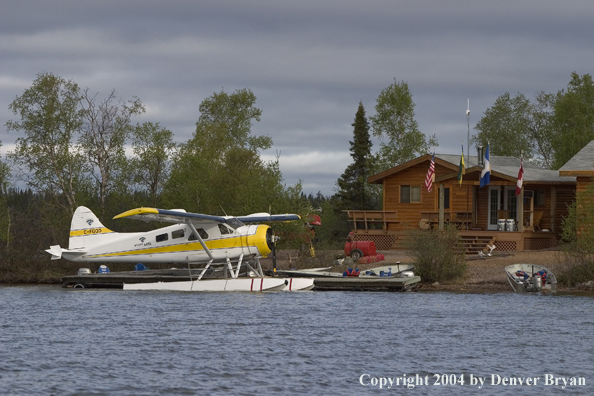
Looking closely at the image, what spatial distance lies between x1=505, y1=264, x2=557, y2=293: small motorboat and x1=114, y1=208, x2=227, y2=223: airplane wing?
9.17 m

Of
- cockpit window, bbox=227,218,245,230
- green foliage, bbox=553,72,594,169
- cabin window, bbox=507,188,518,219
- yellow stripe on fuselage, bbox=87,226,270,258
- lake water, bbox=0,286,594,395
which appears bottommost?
lake water, bbox=0,286,594,395

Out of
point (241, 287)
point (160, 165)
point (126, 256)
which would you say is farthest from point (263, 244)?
point (160, 165)

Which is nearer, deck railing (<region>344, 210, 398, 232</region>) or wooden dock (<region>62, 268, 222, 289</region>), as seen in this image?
wooden dock (<region>62, 268, 222, 289</region>)

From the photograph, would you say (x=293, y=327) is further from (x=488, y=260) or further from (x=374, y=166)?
(x=374, y=166)

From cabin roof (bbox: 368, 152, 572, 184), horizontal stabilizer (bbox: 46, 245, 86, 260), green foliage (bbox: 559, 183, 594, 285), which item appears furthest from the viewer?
cabin roof (bbox: 368, 152, 572, 184)

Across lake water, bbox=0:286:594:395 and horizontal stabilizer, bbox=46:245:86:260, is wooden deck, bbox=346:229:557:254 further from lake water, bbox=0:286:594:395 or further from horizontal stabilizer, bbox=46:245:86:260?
horizontal stabilizer, bbox=46:245:86:260

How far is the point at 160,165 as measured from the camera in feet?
167

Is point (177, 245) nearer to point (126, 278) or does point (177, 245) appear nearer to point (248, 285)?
point (126, 278)

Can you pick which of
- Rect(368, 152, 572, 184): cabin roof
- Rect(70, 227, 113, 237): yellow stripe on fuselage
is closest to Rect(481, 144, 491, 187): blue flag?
Rect(368, 152, 572, 184): cabin roof

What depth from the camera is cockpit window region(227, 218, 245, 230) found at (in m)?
26.0

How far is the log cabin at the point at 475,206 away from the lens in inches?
1368

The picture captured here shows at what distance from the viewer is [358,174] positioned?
183 ft

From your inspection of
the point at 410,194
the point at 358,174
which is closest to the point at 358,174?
the point at 358,174

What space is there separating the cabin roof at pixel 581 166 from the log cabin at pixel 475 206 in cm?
121
